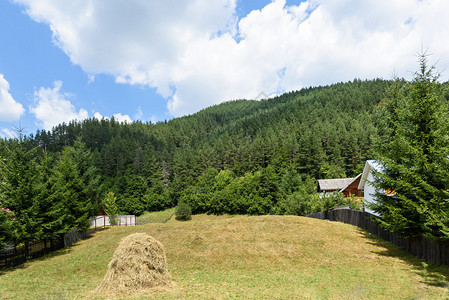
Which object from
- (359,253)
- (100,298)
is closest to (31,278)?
(100,298)

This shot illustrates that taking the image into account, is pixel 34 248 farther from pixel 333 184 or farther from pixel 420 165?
pixel 333 184

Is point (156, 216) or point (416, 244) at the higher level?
point (416, 244)

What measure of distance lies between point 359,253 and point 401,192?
5468mm

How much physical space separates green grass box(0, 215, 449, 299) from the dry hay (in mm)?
838

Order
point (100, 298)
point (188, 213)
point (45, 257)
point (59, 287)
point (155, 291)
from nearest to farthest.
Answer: point (100, 298) → point (155, 291) → point (59, 287) → point (45, 257) → point (188, 213)

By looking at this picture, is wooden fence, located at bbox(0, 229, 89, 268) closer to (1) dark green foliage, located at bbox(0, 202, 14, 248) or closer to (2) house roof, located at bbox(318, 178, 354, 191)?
(1) dark green foliage, located at bbox(0, 202, 14, 248)

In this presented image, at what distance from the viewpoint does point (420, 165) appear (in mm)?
16828

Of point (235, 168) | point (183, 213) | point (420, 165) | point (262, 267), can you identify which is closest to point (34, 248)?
point (262, 267)

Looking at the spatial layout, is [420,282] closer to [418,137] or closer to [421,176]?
[421,176]

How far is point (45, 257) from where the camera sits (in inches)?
969

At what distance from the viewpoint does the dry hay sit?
39.6 ft

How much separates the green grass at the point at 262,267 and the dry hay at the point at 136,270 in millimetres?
838

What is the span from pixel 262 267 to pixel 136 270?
8489mm

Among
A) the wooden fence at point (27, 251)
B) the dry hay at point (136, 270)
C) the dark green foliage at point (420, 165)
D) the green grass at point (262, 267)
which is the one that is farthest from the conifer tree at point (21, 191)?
the dark green foliage at point (420, 165)
